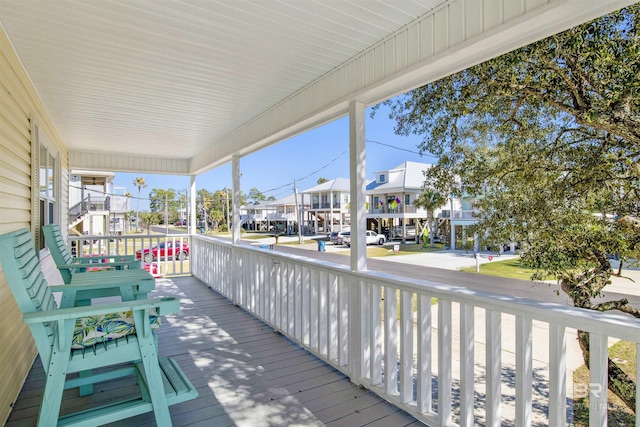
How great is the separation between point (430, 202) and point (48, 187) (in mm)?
4439

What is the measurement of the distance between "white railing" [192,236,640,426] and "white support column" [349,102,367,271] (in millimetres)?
175

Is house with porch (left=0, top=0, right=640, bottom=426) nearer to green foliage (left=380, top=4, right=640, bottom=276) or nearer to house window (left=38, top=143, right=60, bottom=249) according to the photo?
house window (left=38, top=143, right=60, bottom=249)

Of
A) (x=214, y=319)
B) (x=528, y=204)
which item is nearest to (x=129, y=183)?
(x=214, y=319)

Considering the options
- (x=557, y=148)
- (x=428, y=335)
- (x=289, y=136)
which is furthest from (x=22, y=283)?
(x=557, y=148)

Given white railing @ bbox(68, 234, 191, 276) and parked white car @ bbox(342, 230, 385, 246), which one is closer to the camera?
parked white car @ bbox(342, 230, 385, 246)

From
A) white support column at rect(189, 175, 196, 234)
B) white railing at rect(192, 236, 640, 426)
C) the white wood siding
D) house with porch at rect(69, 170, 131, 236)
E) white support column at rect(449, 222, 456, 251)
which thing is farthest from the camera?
house with porch at rect(69, 170, 131, 236)

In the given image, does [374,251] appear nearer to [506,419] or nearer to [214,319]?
[506,419]

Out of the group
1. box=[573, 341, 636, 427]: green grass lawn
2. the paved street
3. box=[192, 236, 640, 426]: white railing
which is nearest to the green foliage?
the paved street

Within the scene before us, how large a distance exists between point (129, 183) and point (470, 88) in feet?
151

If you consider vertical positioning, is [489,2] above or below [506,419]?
above

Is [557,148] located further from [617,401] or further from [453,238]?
[617,401]

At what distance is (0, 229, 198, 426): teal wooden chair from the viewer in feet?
5.44

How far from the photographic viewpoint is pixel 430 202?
10.8 feet

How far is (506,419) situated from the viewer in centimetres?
259
